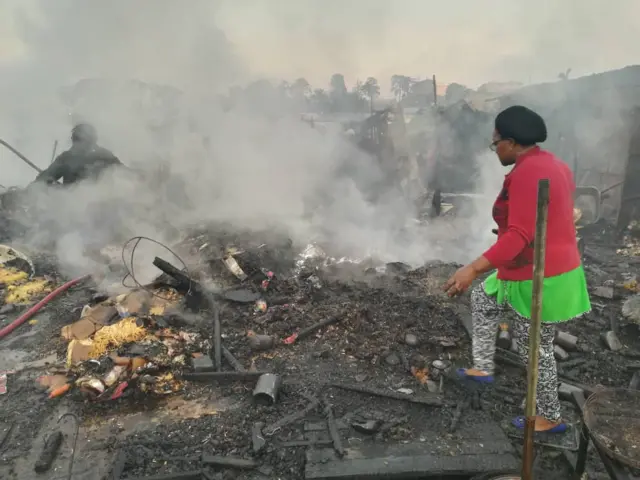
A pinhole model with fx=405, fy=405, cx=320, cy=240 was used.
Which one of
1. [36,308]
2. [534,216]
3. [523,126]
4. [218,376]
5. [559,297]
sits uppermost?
[523,126]

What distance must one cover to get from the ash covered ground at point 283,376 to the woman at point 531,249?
2.96ft

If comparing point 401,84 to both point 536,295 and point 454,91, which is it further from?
point 536,295

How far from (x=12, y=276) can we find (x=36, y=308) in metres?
1.74

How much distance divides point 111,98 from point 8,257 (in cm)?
725

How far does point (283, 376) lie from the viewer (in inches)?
169

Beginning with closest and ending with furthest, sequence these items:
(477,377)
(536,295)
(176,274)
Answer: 1. (536,295)
2. (477,377)
3. (176,274)

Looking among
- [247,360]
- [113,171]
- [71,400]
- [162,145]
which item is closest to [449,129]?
[162,145]

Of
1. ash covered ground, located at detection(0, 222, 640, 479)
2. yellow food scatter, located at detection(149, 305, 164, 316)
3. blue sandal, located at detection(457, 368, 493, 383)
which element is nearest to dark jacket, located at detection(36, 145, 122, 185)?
ash covered ground, located at detection(0, 222, 640, 479)

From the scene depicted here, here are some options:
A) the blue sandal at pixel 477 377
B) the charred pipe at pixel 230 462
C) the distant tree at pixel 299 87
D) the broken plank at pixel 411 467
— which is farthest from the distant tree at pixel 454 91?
the charred pipe at pixel 230 462

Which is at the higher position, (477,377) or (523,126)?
(523,126)

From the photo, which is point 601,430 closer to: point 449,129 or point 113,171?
point 113,171

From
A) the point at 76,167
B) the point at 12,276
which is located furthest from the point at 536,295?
the point at 76,167

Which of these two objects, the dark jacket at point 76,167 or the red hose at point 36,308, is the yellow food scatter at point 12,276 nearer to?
the red hose at point 36,308

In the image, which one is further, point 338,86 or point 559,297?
point 338,86
